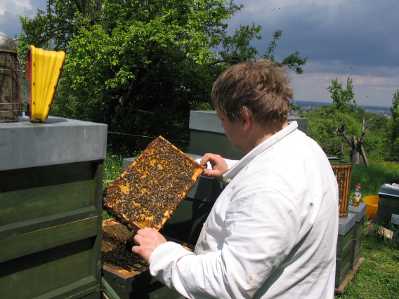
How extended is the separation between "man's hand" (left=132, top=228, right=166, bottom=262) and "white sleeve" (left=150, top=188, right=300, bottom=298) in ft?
0.75

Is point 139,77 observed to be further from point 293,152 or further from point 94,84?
point 293,152

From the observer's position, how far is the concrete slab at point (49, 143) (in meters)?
1.33

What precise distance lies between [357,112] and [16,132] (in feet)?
136

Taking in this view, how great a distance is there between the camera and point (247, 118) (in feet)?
4.20

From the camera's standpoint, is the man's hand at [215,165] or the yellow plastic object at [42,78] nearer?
the yellow plastic object at [42,78]

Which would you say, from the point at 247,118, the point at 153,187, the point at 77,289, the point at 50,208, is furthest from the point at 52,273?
the point at 247,118

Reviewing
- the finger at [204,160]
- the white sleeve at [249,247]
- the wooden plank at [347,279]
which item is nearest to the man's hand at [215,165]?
the finger at [204,160]

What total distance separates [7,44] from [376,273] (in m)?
4.62

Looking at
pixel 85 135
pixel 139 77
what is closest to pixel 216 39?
pixel 139 77

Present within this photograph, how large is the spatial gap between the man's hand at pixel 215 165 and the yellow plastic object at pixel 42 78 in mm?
960

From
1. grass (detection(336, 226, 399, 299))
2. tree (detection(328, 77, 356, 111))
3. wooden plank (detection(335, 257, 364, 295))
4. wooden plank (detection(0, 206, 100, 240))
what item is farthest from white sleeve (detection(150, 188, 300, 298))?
tree (detection(328, 77, 356, 111))

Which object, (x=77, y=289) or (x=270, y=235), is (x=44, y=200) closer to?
(x=77, y=289)

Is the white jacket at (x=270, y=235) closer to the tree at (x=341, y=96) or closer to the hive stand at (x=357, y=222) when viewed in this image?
the hive stand at (x=357, y=222)

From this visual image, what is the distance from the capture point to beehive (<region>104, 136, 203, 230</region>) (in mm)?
1933
